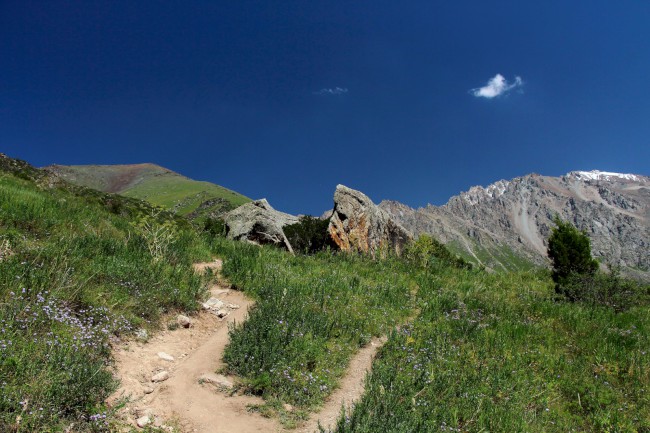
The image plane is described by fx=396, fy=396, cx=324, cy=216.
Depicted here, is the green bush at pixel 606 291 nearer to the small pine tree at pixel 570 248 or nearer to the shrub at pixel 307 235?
the small pine tree at pixel 570 248

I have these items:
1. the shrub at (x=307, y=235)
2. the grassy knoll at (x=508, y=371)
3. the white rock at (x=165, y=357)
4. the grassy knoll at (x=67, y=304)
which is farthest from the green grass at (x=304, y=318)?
the shrub at (x=307, y=235)

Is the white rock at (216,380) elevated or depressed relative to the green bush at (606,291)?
depressed

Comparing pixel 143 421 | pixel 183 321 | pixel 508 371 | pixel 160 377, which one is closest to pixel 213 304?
pixel 183 321

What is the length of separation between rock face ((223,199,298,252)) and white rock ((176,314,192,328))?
15.1 meters

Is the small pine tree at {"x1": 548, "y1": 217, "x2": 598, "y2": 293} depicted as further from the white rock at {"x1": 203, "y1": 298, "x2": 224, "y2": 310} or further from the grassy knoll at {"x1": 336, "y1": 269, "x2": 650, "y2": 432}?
the white rock at {"x1": 203, "y1": 298, "x2": 224, "y2": 310}

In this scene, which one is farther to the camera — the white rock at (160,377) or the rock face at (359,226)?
the rock face at (359,226)

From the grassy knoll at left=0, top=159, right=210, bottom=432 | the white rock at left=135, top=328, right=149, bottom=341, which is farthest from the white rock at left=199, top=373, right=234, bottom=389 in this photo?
the white rock at left=135, top=328, right=149, bottom=341

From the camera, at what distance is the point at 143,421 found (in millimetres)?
4977

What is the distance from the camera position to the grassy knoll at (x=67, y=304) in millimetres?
4438

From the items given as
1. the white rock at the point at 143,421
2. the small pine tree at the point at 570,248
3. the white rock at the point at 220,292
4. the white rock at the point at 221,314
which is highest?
the small pine tree at the point at 570,248

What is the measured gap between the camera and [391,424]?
5102 millimetres

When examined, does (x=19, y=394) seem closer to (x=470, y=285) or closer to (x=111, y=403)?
(x=111, y=403)

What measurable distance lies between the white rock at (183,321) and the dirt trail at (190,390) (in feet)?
0.36

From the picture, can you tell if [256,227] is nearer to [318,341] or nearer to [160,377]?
[318,341]
